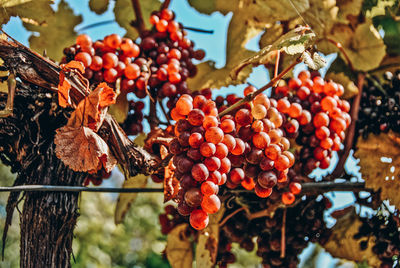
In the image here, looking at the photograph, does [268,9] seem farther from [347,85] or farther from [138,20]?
[138,20]

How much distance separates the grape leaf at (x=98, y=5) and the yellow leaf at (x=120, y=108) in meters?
0.48

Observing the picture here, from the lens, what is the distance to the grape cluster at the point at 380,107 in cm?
119

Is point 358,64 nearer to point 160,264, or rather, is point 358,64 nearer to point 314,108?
point 314,108

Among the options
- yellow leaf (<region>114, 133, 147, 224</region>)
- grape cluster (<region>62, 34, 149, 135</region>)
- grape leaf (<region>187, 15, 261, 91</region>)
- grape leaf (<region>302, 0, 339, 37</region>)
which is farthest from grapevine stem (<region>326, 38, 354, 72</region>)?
yellow leaf (<region>114, 133, 147, 224</region>)

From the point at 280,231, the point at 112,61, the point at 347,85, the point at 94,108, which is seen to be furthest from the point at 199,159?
the point at 347,85

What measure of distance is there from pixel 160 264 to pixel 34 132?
9.83 feet

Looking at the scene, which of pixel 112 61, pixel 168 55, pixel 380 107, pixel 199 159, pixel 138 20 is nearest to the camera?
pixel 199 159

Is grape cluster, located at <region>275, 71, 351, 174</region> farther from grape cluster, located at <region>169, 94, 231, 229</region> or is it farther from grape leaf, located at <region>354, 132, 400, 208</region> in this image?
grape cluster, located at <region>169, 94, 231, 229</region>

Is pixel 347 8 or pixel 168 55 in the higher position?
pixel 347 8

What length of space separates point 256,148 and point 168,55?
445 mm

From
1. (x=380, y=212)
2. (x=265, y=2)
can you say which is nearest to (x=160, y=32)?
(x=265, y=2)

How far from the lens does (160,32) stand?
1154 mm

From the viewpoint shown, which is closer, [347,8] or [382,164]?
[382,164]

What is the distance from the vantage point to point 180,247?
1.26 m
